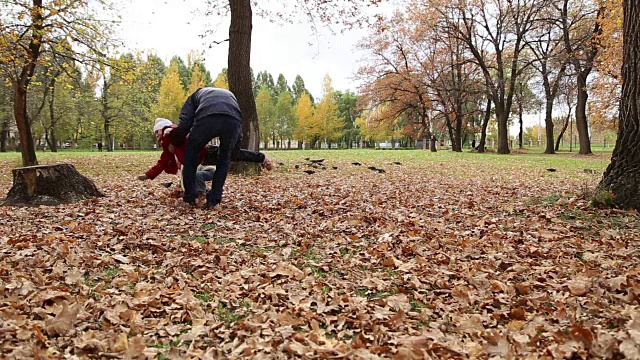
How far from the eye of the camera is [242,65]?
988 cm

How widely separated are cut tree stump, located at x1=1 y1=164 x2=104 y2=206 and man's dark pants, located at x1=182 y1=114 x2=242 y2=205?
2.04 m

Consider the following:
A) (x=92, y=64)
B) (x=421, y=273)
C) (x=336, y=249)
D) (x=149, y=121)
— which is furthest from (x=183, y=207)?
(x=149, y=121)

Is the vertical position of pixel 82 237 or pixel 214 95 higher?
pixel 214 95

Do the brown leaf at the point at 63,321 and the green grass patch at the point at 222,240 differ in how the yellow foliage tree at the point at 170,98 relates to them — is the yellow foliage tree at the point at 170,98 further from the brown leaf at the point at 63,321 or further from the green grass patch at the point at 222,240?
the brown leaf at the point at 63,321

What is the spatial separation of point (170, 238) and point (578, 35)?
2882 centimetres

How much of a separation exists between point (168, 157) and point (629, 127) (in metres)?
5.91

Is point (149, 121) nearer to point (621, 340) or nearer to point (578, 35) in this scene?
point (578, 35)

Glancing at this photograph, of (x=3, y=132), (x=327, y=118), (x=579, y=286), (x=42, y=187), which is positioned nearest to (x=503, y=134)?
(x=579, y=286)

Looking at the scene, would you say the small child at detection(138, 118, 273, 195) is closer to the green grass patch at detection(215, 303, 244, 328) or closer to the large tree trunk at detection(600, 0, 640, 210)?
the green grass patch at detection(215, 303, 244, 328)

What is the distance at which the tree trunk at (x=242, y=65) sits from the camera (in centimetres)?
984

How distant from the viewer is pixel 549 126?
2797cm

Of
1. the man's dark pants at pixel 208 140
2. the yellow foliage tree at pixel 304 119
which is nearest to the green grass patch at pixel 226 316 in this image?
the man's dark pants at pixel 208 140

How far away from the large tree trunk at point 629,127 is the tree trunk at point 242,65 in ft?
24.1

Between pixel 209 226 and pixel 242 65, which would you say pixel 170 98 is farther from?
pixel 209 226
